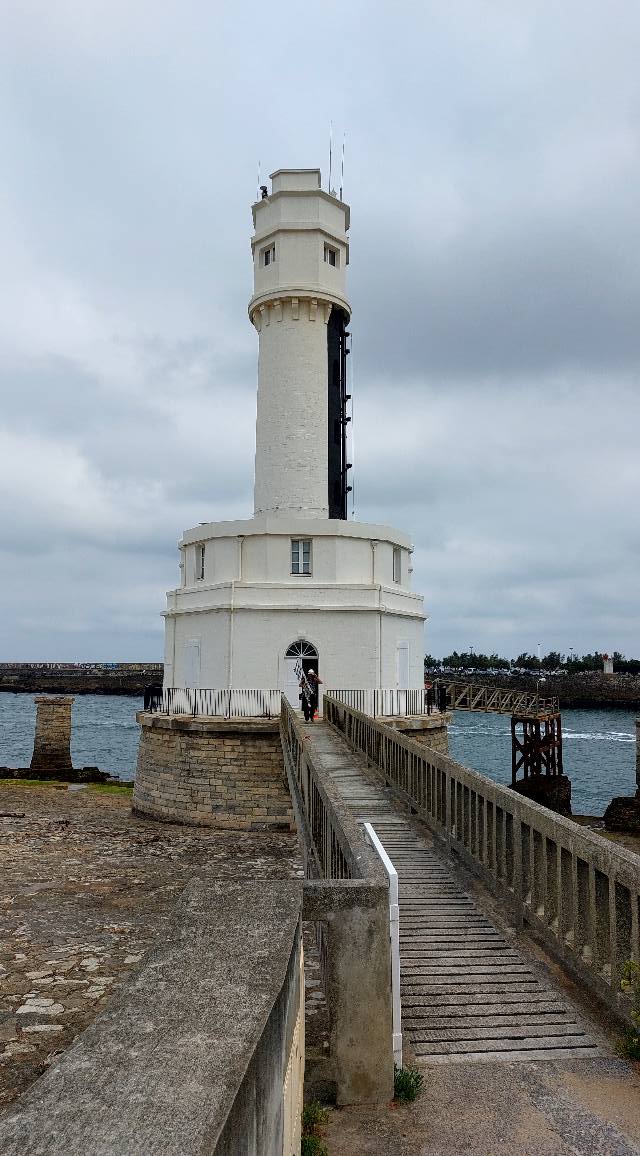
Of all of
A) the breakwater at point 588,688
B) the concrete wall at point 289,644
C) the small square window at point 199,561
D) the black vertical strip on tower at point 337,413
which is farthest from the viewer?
the breakwater at point 588,688

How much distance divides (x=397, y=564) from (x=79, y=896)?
52.3 feet

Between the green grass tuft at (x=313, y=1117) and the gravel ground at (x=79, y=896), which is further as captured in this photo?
the gravel ground at (x=79, y=896)

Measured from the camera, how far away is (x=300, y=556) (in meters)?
26.1

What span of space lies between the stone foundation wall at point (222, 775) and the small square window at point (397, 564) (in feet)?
25.8

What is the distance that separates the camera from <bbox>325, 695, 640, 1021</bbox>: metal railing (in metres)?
4.92

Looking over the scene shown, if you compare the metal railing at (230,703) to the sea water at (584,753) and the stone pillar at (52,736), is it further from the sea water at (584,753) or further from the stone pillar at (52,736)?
the sea water at (584,753)

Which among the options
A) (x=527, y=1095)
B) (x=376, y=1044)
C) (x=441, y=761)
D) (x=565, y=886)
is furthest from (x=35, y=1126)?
(x=441, y=761)

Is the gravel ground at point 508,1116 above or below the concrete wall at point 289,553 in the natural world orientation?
below

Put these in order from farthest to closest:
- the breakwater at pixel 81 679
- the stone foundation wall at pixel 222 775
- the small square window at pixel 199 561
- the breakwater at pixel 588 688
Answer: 1. the breakwater at pixel 81 679
2. the breakwater at pixel 588 688
3. the small square window at pixel 199 561
4. the stone foundation wall at pixel 222 775

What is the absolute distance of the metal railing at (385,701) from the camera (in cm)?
2442

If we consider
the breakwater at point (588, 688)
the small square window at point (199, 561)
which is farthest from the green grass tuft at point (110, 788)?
the breakwater at point (588, 688)

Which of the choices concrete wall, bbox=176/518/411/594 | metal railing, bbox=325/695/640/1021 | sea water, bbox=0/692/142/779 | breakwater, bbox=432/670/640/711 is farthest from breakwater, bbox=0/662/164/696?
metal railing, bbox=325/695/640/1021

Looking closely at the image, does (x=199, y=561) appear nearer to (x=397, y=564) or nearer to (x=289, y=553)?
(x=289, y=553)

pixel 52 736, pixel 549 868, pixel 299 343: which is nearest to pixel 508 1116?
pixel 549 868
